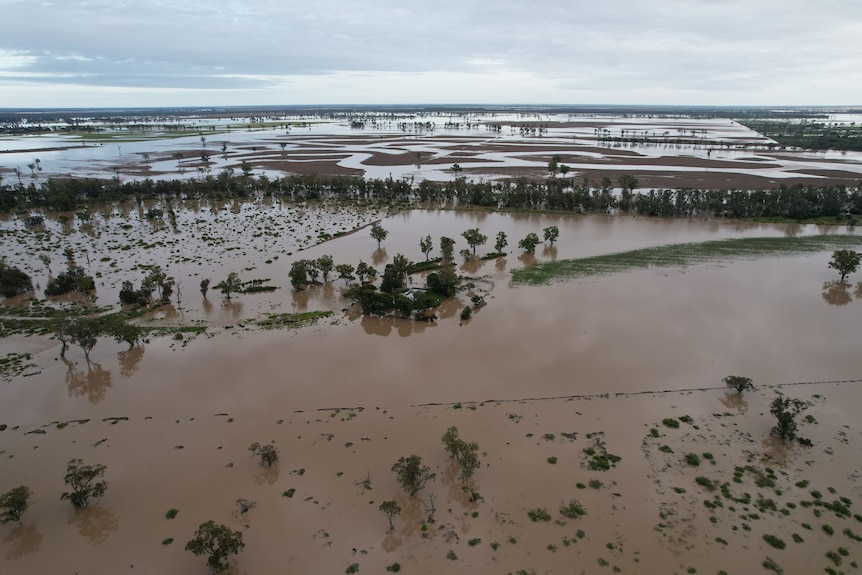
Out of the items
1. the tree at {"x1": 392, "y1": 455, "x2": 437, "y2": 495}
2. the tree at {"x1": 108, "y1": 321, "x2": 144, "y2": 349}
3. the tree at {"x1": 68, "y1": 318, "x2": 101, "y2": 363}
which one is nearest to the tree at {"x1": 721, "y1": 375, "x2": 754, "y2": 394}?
the tree at {"x1": 392, "y1": 455, "x2": 437, "y2": 495}

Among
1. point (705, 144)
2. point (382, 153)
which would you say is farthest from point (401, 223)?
point (705, 144)

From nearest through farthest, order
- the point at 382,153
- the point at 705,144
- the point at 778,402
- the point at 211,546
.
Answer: the point at 211,546 < the point at 778,402 < the point at 382,153 < the point at 705,144

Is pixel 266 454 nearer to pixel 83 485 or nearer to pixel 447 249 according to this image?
pixel 83 485

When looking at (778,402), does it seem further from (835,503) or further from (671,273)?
(671,273)

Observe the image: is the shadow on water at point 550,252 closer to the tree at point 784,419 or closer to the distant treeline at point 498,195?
the distant treeline at point 498,195

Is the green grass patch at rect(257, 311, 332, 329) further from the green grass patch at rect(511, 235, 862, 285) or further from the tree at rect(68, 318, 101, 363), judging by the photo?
the green grass patch at rect(511, 235, 862, 285)

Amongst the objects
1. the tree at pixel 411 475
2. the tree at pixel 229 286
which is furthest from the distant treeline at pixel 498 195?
the tree at pixel 411 475
